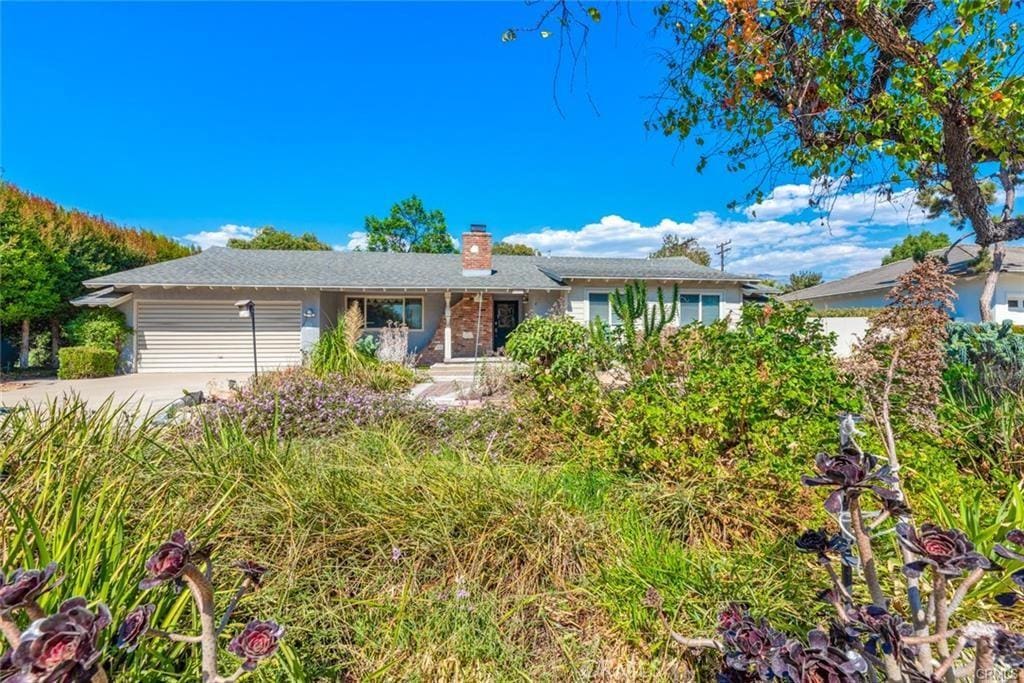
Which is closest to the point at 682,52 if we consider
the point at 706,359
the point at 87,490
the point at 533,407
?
the point at 706,359

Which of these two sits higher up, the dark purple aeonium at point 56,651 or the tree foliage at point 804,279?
the tree foliage at point 804,279

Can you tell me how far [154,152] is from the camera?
54.9 ft

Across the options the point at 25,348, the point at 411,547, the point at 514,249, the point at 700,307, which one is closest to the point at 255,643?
the point at 411,547

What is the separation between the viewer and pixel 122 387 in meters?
10.7

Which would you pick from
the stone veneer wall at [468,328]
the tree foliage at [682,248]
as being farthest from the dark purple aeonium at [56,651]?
the tree foliage at [682,248]

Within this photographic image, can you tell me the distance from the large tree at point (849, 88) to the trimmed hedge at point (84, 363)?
49.8 feet

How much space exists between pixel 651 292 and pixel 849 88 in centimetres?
1206

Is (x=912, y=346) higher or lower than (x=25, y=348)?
lower

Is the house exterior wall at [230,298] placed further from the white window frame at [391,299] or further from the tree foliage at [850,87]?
the tree foliage at [850,87]

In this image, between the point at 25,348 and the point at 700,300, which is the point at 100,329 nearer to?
the point at 25,348

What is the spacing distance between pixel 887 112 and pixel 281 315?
1529 cm

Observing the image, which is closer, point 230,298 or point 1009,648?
point 1009,648

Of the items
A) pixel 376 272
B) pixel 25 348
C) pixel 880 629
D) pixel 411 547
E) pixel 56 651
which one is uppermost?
pixel 376 272

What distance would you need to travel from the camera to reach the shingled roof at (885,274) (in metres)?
18.2
